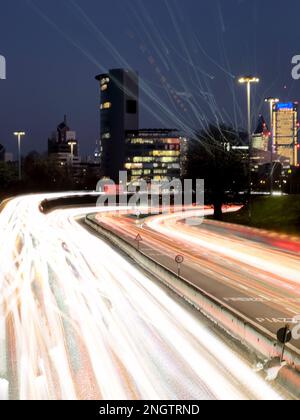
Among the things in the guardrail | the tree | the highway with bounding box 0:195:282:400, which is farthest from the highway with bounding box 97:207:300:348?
the tree

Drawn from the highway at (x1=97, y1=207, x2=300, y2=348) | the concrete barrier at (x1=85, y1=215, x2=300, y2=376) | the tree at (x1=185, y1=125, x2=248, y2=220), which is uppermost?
the tree at (x1=185, y1=125, x2=248, y2=220)

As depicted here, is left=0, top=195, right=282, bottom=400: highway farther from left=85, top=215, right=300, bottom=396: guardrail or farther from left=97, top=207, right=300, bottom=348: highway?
left=97, top=207, right=300, bottom=348: highway

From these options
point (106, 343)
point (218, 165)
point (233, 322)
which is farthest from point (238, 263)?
point (218, 165)

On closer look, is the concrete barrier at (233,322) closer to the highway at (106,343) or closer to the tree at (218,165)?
the highway at (106,343)

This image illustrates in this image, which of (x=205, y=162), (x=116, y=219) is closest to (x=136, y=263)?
(x=205, y=162)

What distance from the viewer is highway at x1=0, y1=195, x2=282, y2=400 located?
1300cm

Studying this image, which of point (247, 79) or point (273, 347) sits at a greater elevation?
point (247, 79)

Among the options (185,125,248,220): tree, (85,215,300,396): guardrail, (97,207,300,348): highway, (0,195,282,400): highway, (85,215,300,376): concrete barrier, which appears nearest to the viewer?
(0,195,282,400): highway

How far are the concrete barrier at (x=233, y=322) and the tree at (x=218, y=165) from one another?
1381 inches

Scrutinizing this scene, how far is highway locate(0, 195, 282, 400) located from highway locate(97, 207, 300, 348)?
207cm

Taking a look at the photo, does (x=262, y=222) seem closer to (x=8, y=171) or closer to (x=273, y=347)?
(x=273, y=347)

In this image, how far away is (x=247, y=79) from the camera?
4881cm

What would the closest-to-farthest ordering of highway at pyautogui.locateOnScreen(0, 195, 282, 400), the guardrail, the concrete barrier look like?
1. highway at pyautogui.locateOnScreen(0, 195, 282, 400)
2. the guardrail
3. the concrete barrier

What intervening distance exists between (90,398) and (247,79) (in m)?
39.6
